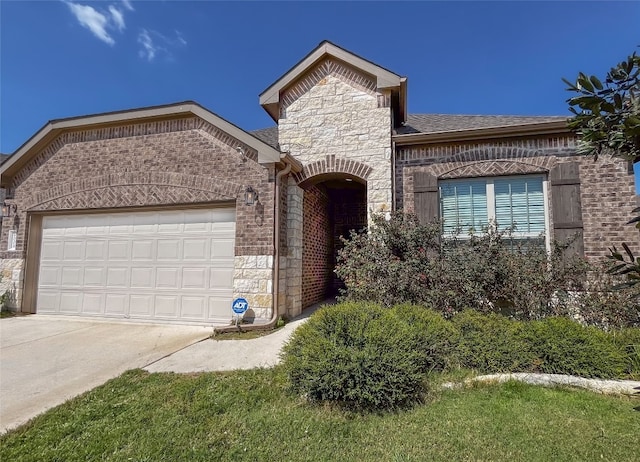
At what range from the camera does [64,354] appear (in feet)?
16.8

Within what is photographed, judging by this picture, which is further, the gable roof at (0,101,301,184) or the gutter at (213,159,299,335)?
the gable roof at (0,101,301,184)

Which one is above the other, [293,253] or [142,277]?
[293,253]

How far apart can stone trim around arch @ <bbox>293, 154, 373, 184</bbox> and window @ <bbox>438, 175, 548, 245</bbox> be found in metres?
1.69

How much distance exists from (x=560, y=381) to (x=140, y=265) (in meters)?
8.00

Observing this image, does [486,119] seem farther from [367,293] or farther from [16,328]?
[16,328]

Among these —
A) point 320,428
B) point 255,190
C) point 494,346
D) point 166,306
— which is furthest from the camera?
point 166,306

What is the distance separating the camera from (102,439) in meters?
2.75

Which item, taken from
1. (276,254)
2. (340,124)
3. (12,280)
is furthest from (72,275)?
(340,124)

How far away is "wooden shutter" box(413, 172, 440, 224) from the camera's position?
6.79 m

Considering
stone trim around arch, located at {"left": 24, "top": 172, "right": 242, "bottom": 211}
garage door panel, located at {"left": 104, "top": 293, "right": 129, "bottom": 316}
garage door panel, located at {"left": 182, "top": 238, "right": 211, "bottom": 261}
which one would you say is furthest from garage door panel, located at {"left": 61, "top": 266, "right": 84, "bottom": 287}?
garage door panel, located at {"left": 182, "top": 238, "right": 211, "bottom": 261}

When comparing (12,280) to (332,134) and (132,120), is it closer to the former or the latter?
(132,120)

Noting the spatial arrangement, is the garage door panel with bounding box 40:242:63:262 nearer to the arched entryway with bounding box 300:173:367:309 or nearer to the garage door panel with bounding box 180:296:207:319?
the garage door panel with bounding box 180:296:207:319

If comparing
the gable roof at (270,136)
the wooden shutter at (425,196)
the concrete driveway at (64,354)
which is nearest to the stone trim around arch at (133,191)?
the gable roof at (270,136)

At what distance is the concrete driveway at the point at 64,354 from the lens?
143 inches
